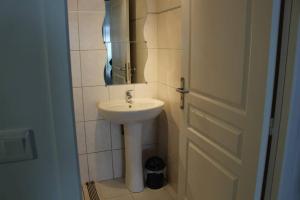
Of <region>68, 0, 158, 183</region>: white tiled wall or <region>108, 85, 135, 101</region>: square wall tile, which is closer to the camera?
<region>68, 0, 158, 183</region>: white tiled wall

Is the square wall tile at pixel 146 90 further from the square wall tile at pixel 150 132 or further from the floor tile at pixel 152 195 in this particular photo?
the floor tile at pixel 152 195

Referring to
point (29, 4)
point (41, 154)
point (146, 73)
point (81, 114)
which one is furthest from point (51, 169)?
point (146, 73)

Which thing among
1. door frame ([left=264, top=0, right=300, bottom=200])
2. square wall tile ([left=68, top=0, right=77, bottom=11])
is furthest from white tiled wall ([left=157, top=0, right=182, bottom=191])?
door frame ([left=264, top=0, right=300, bottom=200])

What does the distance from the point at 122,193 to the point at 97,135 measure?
2.01 feet

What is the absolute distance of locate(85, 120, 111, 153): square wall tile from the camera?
2.37 m

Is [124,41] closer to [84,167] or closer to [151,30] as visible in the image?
[151,30]

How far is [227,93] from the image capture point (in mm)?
1311

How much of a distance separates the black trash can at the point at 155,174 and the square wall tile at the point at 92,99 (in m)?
0.73

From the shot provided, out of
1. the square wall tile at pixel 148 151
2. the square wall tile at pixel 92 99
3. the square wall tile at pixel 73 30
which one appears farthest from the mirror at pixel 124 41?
the square wall tile at pixel 148 151

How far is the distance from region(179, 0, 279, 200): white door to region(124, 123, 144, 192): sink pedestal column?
57 cm

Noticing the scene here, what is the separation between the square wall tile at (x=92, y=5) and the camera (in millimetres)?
2098

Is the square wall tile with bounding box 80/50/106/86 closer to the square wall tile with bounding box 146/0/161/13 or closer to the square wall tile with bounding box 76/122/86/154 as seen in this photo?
the square wall tile with bounding box 76/122/86/154

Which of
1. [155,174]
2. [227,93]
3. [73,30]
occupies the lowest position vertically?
[155,174]

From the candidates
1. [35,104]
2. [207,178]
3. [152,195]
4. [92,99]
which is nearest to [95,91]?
[92,99]
